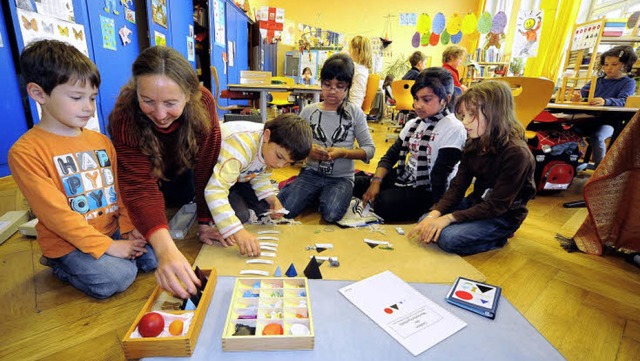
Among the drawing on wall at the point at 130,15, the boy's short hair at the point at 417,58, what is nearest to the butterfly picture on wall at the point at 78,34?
the drawing on wall at the point at 130,15

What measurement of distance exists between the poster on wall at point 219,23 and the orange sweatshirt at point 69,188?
3940mm

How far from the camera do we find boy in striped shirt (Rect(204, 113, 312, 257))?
39.5 inches

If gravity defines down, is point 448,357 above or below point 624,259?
above

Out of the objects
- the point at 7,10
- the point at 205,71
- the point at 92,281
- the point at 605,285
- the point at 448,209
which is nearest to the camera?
the point at 92,281

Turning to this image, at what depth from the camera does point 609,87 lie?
2.53 metres

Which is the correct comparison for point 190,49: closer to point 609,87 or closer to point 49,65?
point 49,65

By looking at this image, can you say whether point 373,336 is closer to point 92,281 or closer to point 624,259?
point 92,281

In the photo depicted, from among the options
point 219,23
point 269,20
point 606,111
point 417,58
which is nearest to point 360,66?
point 417,58

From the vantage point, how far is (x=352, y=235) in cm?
127

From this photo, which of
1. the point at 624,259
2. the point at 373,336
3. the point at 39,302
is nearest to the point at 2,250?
the point at 39,302

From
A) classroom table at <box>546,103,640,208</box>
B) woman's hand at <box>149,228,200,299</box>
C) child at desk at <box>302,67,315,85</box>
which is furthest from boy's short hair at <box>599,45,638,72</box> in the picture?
child at desk at <box>302,67,315,85</box>

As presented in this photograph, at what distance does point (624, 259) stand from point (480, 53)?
5.10 meters

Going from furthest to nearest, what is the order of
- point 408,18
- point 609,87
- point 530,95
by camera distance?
point 408,18 < point 609,87 < point 530,95

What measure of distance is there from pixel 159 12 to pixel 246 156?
2.70 m
